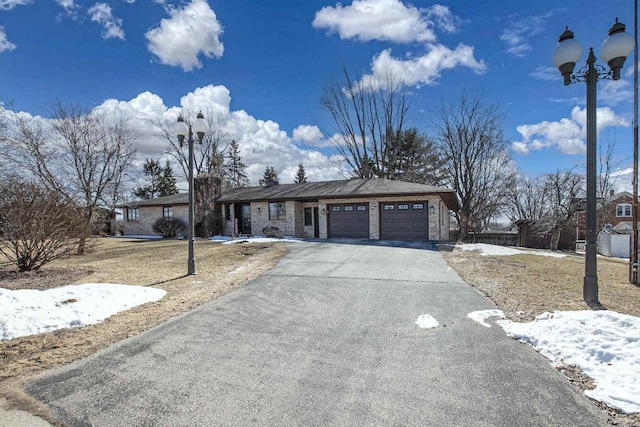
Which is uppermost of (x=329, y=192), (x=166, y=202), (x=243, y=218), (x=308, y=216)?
(x=329, y=192)

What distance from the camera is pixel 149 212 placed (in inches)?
1070

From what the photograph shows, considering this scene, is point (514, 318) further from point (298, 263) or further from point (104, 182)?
point (104, 182)

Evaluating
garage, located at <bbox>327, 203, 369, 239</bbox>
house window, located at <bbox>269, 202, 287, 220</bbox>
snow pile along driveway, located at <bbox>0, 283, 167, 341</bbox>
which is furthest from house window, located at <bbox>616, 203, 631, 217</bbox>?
snow pile along driveway, located at <bbox>0, 283, 167, 341</bbox>

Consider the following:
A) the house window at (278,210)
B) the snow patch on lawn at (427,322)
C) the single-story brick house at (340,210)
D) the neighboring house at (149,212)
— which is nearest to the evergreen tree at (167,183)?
the neighboring house at (149,212)

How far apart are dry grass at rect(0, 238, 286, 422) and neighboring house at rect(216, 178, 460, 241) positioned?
682 cm

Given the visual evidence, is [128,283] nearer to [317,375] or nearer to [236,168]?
[317,375]

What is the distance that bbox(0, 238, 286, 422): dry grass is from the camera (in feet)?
11.7

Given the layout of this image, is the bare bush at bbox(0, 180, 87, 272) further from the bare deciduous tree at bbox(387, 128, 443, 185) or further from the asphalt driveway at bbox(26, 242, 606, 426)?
the bare deciduous tree at bbox(387, 128, 443, 185)

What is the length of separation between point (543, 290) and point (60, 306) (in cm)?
866

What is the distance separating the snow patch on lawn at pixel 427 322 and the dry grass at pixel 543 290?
46.1 inches

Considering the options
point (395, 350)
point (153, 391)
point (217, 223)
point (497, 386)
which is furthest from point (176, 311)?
point (217, 223)

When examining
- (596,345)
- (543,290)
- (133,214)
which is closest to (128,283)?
(596,345)

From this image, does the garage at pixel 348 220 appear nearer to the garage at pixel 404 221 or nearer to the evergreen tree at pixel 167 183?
the garage at pixel 404 221

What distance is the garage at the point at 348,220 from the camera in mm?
19516
